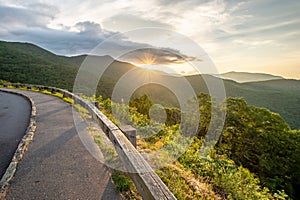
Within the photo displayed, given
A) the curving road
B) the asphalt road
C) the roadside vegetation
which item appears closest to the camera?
the curving road

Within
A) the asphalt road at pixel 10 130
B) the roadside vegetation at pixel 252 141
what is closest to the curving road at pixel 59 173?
the asphalt road at pixel 10 130

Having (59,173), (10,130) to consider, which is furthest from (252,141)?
(59,173)

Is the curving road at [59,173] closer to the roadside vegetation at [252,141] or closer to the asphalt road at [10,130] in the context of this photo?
the asphalt road at [10,130]

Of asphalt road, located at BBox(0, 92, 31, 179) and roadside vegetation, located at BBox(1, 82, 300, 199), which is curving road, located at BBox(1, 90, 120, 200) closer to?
asphalt road, located at BBox(0, 92, 31, 179)

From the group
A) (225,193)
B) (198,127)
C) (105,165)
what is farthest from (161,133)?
(198,127)

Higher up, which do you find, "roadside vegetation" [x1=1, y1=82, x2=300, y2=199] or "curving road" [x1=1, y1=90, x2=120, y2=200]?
"curving road" [x1=1, y1=90, x2=120, y2=200]

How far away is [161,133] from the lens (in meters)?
7.30

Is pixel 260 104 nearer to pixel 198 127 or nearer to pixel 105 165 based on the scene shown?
pixel 198 127

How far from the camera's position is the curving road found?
9.18 feet

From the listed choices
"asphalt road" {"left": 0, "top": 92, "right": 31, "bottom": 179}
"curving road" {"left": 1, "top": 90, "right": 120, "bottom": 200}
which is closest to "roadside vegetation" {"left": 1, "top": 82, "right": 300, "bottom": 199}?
"asphalt road" {"left": 0, "top": 92, "right": 31, "bottom": 179}

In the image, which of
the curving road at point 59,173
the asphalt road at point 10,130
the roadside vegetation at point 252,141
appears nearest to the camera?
the curving road at point 59,173

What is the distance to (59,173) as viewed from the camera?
3.34 m

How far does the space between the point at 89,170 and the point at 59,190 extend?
656 mm

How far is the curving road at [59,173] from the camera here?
2.80m
